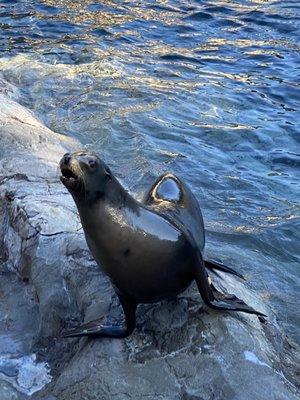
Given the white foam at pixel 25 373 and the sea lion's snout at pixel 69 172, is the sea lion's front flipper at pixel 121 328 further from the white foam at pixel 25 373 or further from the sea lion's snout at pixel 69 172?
the sea lion's snout at pixel 69 172

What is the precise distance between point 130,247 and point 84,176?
39 cm

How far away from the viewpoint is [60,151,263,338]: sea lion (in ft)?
9.25

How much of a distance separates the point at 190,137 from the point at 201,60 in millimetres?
2958

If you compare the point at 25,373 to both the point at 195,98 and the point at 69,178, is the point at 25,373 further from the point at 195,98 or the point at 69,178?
the point at 195,98

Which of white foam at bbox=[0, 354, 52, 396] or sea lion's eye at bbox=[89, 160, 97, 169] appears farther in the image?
white foam at bbox=[0, 354, 52, 396]

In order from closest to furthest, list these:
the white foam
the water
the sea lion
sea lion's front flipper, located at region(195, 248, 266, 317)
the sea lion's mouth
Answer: the sea lion's mouth
the sea lion
sea lion's front flipper, located at region(195, 248, 266, 317)
the white foam
the water

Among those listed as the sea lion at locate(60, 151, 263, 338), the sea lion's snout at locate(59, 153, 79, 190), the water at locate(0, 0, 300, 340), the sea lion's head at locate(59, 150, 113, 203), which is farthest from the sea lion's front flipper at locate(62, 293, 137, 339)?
the water at locate(0, 0, 300, 340)

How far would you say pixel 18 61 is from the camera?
9297 millimetres

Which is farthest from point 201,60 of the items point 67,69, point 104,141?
point 104,141

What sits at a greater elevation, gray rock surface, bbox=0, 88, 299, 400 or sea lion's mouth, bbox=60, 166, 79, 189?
sea lion's mouth, bbox=60, 166, 79, 189

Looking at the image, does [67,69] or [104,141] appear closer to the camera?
[104,141]

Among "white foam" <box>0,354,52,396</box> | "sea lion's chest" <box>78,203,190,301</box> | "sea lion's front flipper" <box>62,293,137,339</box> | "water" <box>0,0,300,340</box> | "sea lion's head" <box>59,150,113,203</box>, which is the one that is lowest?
"water" <box>0,0,300,340</box>

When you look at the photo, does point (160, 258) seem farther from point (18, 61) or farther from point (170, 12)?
point (170, 12)

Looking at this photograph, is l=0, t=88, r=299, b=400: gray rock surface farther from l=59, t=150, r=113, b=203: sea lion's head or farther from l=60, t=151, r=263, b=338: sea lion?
l=59, t=150, r=113, b=203: sea lion's head
